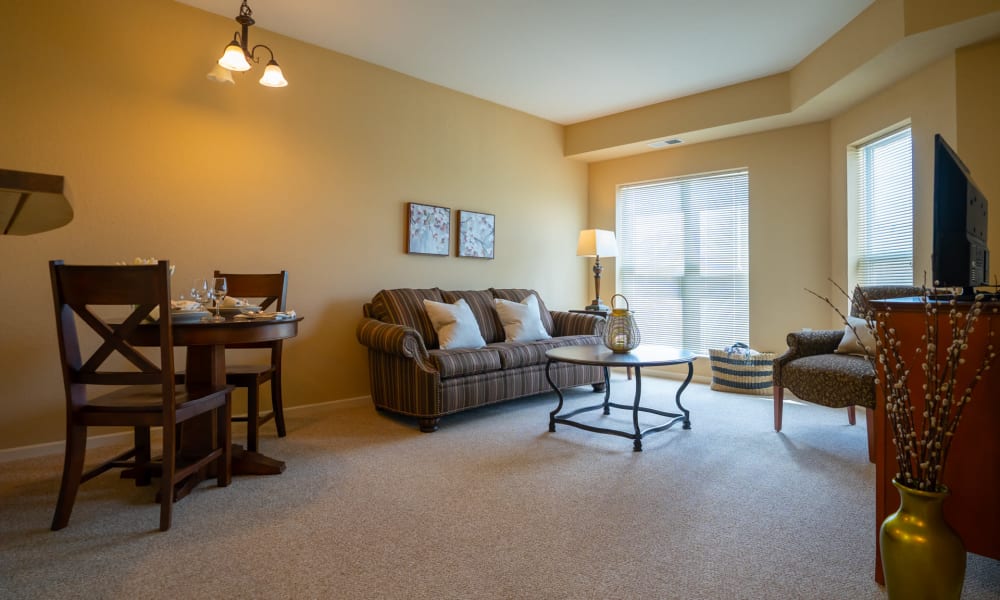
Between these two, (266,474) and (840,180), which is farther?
(840,180)

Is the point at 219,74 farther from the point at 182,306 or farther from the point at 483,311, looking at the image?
the point at 483,311

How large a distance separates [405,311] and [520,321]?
3.38 ft

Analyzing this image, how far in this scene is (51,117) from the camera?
2.92m

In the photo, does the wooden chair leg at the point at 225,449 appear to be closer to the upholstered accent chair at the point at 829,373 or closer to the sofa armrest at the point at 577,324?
the sofa armrest at the point at 577,324

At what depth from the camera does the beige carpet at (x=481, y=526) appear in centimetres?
166

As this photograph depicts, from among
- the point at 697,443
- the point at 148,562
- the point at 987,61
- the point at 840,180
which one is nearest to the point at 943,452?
the point at 697,443

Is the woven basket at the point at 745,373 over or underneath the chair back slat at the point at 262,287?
underneath

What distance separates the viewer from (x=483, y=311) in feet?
15.0

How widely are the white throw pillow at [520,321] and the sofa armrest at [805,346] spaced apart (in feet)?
5.94

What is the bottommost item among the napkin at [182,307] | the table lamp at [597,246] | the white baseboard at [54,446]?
the white baseboard at [54,446]

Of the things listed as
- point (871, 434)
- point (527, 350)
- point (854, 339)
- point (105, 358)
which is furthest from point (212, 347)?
point (854, 339)

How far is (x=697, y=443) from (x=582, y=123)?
12.9 feet

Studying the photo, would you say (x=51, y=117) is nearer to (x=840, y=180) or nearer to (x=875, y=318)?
(x=875, y=318)

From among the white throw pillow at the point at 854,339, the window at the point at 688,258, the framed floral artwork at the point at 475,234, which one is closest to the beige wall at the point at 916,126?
the white throw pillow at the point at 854,339
